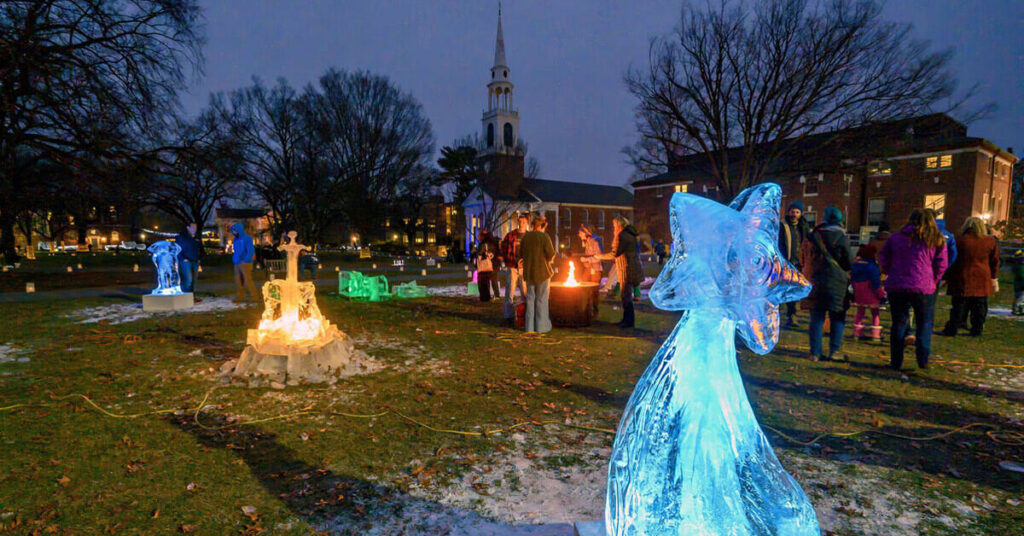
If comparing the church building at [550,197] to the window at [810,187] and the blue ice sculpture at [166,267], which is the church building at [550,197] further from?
the blue ice sculpture at [166,267]

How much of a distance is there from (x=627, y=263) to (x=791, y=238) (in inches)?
107

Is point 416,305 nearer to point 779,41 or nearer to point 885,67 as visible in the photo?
point 779,41

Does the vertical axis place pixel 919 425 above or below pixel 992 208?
below

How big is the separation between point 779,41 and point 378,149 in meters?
26.5

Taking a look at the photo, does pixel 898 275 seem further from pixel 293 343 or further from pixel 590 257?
pixel 293 343

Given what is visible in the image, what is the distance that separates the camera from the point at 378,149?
111ft

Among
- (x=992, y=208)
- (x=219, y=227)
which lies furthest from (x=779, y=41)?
(x=219, y=227)

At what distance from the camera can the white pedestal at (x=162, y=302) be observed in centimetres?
1099

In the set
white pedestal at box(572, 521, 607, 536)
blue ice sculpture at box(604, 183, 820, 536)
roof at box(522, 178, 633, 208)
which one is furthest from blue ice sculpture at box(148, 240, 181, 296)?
roof at box(522, 178, 633, 208)

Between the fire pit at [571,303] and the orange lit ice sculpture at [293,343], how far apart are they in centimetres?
419

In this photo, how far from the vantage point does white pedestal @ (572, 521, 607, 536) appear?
2.27 meters

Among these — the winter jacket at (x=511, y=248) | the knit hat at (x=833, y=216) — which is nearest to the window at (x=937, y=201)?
the knit hat at (x=833, y=216)

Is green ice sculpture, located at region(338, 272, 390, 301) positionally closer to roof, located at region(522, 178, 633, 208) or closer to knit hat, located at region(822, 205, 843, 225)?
knit hat, located at region(822, 205, 843, 225)

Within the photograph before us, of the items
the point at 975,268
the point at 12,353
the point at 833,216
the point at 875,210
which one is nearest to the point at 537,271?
the point at 833,216
